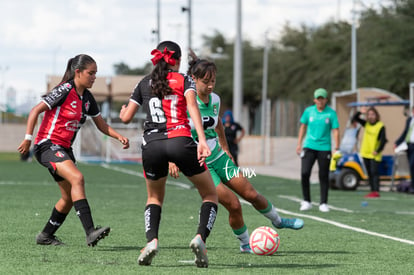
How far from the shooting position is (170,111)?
6938 millimetres

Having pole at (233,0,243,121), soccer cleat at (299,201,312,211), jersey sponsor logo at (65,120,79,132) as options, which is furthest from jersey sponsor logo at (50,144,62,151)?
pole at (233,0,243,121)

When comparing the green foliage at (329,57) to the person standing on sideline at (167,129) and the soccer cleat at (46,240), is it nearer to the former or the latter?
the soccer cleat at (46,240)

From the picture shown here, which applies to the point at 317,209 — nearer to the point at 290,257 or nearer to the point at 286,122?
the point at 290,257

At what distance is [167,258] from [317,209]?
6841 millimetres

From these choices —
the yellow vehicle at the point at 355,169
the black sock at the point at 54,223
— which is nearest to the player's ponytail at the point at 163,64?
the black sock at the point at 54,223

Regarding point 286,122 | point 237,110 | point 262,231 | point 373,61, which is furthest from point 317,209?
point 286,122

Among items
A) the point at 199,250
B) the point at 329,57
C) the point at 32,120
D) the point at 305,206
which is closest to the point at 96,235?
the point at 32,120

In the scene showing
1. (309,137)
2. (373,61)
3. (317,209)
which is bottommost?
(317,209)

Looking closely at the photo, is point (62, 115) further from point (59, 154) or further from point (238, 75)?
point (238, 75)

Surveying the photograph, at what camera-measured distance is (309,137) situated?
45.6 ft

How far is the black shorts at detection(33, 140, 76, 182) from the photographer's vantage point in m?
8.48

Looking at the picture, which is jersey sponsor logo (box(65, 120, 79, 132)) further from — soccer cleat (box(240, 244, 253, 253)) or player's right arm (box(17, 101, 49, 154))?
soccer cleat (box(240, 244, 253, 253))

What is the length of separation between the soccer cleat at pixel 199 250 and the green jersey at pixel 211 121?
1465 mm

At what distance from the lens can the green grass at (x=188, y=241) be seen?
7.18 m
